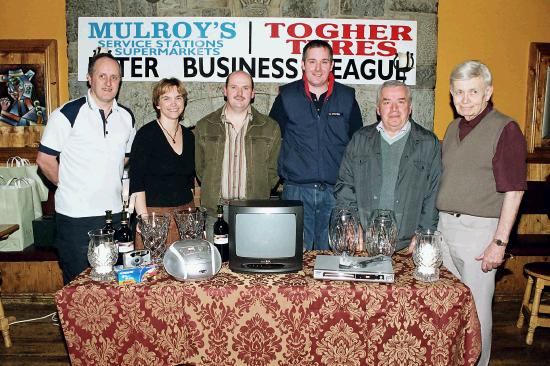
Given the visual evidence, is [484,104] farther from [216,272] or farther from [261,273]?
[216,272]

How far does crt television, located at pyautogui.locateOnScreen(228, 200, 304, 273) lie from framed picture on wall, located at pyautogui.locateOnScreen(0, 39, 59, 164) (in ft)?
9.36

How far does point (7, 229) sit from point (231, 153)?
183 centimetres

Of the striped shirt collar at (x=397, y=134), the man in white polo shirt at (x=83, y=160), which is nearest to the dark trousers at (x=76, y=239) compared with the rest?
the man in white polo shirt at (x=83, y=160)

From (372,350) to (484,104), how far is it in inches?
57.1

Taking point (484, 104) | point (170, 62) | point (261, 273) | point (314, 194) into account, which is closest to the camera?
point (261, 273)

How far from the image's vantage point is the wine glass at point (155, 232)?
Result: 2.37 m

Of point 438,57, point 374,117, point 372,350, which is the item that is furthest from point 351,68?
point 372,350

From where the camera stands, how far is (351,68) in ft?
13.9

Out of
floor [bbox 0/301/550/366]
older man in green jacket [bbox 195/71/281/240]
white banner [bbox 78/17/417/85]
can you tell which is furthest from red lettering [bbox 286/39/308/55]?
floor [bbox 0/301/550/366]

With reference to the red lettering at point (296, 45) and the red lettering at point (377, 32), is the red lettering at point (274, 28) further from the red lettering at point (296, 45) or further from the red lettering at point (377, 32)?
the red lettering at point (377, 32)

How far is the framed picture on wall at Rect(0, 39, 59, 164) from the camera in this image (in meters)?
4.21

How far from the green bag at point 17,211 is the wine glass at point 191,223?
2.18 m

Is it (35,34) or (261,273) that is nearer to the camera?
(261,273)

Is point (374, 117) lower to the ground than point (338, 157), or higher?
higher
